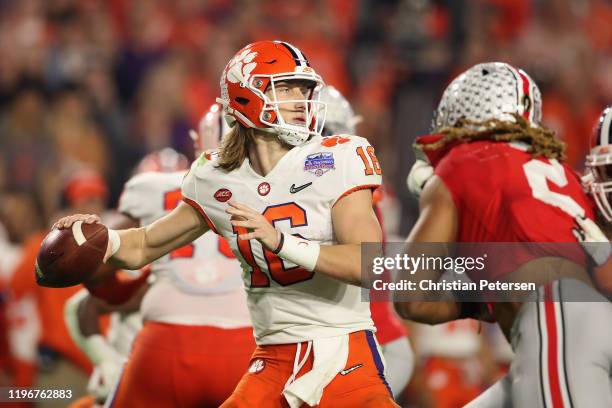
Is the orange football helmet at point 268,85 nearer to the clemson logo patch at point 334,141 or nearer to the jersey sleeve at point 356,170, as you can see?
the clemson logo patch at point 334,141

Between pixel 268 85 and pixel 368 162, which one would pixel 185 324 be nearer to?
pixel 268 85

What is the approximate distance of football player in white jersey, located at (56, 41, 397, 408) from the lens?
359 cm

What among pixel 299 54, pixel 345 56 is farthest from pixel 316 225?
pixel 345 56

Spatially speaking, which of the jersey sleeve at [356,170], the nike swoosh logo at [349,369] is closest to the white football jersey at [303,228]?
the jersey sleeve at [356,170]

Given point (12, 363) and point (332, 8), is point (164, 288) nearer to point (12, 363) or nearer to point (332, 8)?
point (12, 363)

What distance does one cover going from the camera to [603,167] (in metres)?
4.14

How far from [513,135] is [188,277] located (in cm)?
151

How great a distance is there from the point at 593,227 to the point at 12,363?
466cm

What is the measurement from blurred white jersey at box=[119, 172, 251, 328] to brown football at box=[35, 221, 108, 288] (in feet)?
2.85

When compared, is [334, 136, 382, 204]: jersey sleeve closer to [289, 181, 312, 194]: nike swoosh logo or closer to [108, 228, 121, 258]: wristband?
[289, 181, 312, 194]: nike swoosh logo

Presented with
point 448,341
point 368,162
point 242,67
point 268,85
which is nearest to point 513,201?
point 368,162

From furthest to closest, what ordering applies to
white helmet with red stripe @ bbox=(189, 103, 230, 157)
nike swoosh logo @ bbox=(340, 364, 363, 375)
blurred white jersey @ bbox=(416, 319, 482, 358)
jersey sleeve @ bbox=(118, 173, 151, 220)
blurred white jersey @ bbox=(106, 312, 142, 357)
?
1. blurred white jersey @ bbox=(416, 319, 482, 358)
2. blurred white jersey @ bbox=(106, 312, 142, 357)
3. white helmet with red stripe @ bbox=(189, 103, 230, 157)
4. jersey sleeve @ bbox=(118, 173, 151, 220)
5. nike swoosh logo @ bbox=(340, 364, 363, 375)

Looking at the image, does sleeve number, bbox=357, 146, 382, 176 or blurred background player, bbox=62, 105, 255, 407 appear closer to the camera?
sleeve number, bbox=357, 146, 382, 176

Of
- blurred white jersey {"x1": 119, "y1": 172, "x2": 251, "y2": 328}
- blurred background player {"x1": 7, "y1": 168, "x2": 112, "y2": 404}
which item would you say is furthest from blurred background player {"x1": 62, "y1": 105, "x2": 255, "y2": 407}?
blurred background player {"x1": 7, "y1": 168, "x2": 112, "y2": 404}
